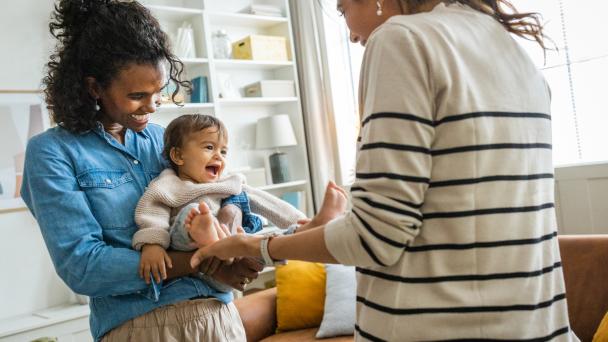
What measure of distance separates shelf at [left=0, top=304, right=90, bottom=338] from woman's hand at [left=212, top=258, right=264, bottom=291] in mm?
2153

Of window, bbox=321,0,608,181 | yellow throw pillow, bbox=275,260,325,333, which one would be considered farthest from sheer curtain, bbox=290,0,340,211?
yellow throw pillow, bbox=275,260,325,333

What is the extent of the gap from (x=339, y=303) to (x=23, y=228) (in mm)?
2044

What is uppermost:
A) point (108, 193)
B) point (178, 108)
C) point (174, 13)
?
point (174, 13)

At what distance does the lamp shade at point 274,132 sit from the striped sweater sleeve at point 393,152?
3592 millimetres

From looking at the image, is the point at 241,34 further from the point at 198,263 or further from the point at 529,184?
the point at 529,184

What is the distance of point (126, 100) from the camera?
52.4 inches

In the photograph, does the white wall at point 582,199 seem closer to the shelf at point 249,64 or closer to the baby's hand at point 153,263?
the shelf at point 249,64

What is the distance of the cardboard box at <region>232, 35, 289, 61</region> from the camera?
174 inches

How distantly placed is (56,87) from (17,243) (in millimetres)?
2514

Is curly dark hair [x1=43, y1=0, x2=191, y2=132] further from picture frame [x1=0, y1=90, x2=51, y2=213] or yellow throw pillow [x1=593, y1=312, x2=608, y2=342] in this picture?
picture frame [x1=0, y1=90, x2=51, y2=213]

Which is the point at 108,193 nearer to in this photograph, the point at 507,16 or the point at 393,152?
the point at 393,152

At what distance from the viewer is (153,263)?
124 cm

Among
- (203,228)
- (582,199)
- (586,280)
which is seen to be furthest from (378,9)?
(582,199)

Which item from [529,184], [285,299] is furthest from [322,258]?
[285,299]
